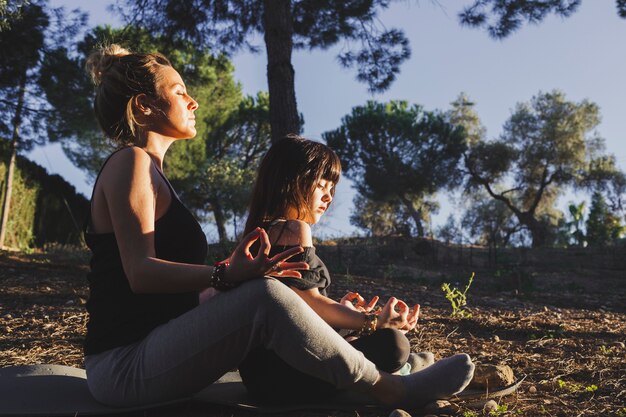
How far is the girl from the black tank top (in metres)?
0.32

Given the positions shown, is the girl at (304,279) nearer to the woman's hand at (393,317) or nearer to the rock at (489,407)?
the woman's hand at (393,317)

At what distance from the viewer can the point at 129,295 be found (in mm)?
1970

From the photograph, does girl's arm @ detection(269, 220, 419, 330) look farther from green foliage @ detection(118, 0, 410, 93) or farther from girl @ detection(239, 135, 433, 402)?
green foliage @ detection(118, 0, 410, 93)

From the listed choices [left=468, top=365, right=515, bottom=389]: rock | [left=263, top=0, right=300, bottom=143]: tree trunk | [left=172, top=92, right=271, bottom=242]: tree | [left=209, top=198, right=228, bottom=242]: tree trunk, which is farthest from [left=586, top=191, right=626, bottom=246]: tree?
[left=468, top=365, right=515, bottom=389]: rock

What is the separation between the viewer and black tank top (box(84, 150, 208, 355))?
6.48ft

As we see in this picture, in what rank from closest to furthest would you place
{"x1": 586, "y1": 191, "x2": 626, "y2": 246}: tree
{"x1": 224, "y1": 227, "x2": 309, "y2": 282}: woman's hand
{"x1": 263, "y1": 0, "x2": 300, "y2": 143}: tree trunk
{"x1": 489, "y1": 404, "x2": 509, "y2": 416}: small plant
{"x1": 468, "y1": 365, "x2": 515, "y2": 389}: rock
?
{"x1": 224, "y1": 227, "x2": 309, "y2": 282}: woman's hand, {"x1": 489, "y1": 404, "x2": 509, "y2": 416}: small plant, {"x1": 468, "y1": 365, "x2": 515, "y2": 389}: rock, {"x1": 263, "y1": 0, "x2": 300, "y2": 143}: tree trunk, {"x1": 586, "y1": 191, "x2": 626, "y2": 246}: tree

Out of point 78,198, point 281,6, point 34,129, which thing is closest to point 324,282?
point 281,6

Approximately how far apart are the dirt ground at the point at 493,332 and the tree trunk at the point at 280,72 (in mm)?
1907

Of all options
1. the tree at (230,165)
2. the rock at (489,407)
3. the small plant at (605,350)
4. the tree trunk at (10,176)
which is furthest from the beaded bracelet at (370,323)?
the tree at (230,165)

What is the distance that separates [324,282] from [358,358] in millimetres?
388

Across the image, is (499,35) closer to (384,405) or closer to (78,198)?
(384,405)

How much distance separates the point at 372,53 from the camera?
32.5 feet

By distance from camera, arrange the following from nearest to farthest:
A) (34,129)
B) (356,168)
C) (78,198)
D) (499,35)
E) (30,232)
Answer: (499,35) < (34,129) < (30,232) < (78,198) < (356,168)

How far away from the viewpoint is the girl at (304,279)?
2.09 m
